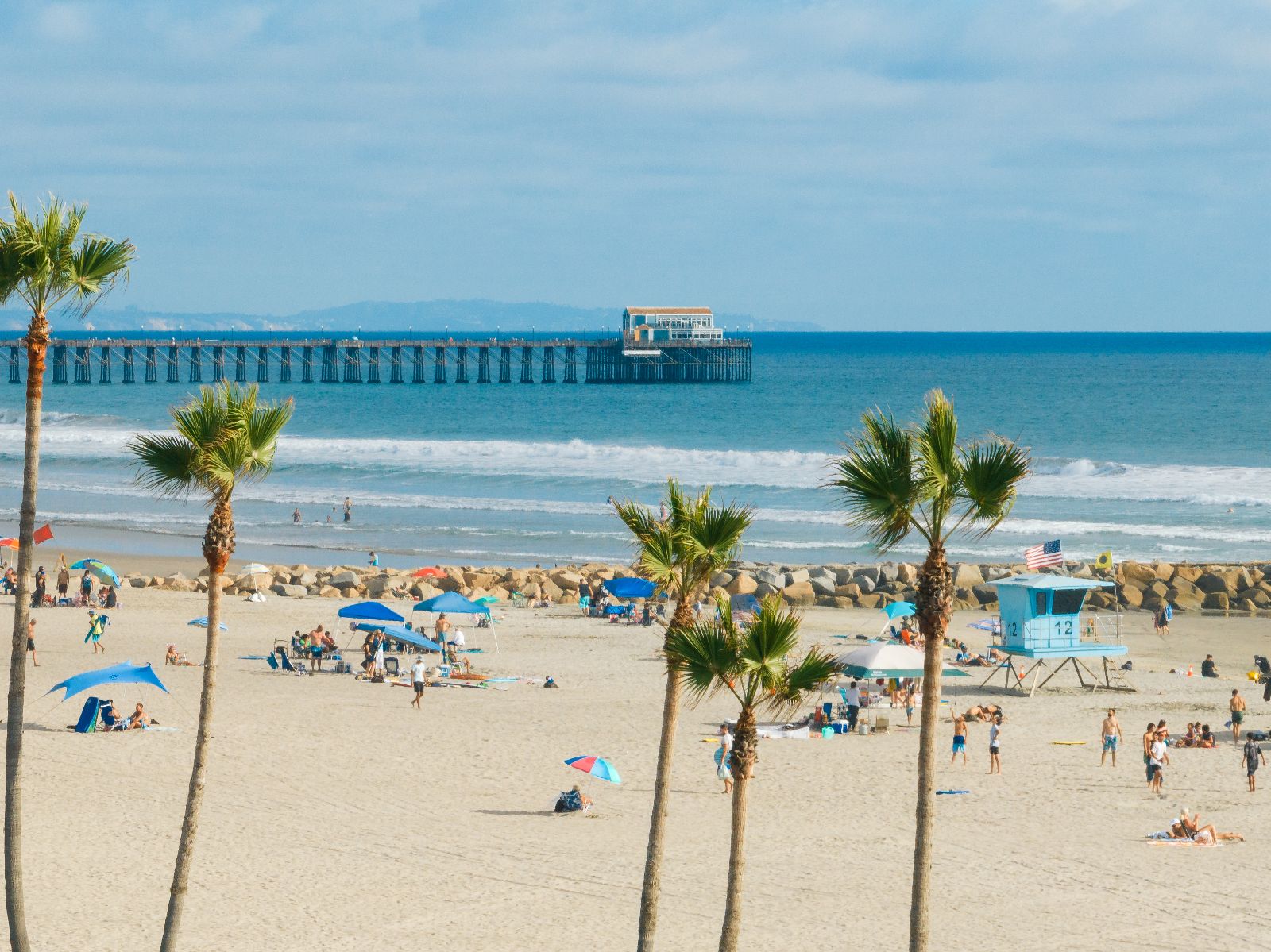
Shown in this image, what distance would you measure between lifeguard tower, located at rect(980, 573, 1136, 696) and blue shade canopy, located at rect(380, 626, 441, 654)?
8.54 m

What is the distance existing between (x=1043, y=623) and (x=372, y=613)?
10.3 m

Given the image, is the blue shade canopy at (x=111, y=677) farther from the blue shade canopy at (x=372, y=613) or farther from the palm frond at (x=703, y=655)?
the palm frond at (x=703, y=655)

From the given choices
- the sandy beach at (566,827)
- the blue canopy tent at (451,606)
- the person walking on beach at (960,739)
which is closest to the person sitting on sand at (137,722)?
the sandy beach at (566,827)

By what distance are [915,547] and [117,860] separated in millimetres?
29514

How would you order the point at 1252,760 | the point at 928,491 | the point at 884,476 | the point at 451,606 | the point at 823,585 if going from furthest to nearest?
the point at 823,585 < the point at 451,606 < the point at 1252,760 < the point at 884,476 < the point at 928,491

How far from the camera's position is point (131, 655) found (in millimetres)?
25141

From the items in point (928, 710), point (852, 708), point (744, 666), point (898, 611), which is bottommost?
point (852, 708)

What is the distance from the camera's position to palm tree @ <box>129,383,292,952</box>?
33.4 feet

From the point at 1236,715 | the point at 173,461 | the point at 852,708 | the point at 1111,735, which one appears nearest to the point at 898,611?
the point at 852,708

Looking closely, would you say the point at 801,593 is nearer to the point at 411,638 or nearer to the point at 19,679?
the point at 411,638

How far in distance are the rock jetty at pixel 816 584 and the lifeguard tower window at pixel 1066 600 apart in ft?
25.7

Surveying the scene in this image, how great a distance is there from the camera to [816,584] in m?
33.7

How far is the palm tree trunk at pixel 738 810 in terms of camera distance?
31.1 feet

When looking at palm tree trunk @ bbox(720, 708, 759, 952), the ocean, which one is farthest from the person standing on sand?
palm tree trunk @ bbox(720, 708, 759, 952)
